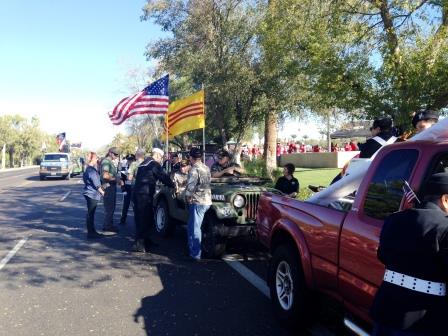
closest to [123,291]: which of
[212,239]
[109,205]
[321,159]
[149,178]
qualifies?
[212,239]

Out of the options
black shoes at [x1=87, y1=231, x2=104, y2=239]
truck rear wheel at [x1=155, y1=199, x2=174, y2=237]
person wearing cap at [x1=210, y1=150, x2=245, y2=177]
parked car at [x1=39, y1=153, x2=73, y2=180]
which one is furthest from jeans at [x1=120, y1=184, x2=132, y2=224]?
parked car at [x1=39, y1=153, x2=73, y2=180]

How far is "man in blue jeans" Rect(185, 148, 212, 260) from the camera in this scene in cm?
743

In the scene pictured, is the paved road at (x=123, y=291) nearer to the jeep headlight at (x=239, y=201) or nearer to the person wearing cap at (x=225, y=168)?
the jeep headlight at (x=239, y=201)

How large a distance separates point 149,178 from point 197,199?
1.46 metres

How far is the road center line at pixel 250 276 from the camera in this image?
5.99 m

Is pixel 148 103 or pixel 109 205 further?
pixel 148 103

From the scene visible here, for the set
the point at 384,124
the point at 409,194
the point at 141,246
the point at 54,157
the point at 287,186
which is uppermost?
the point at 384,124

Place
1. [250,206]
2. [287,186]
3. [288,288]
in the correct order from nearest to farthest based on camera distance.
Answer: [288,288], [250,206], [287,186]

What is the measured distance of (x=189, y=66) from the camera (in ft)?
64.8

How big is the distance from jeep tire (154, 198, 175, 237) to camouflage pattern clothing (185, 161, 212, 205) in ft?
7.56

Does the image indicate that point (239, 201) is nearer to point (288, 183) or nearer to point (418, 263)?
point (288, 183)

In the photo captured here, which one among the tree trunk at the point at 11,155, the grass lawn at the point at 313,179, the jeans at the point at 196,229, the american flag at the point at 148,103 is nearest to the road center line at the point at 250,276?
the jeans at the point at 196,229

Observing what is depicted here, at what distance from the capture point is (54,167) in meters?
31.7

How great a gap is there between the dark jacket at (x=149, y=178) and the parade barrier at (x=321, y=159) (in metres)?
19.5
